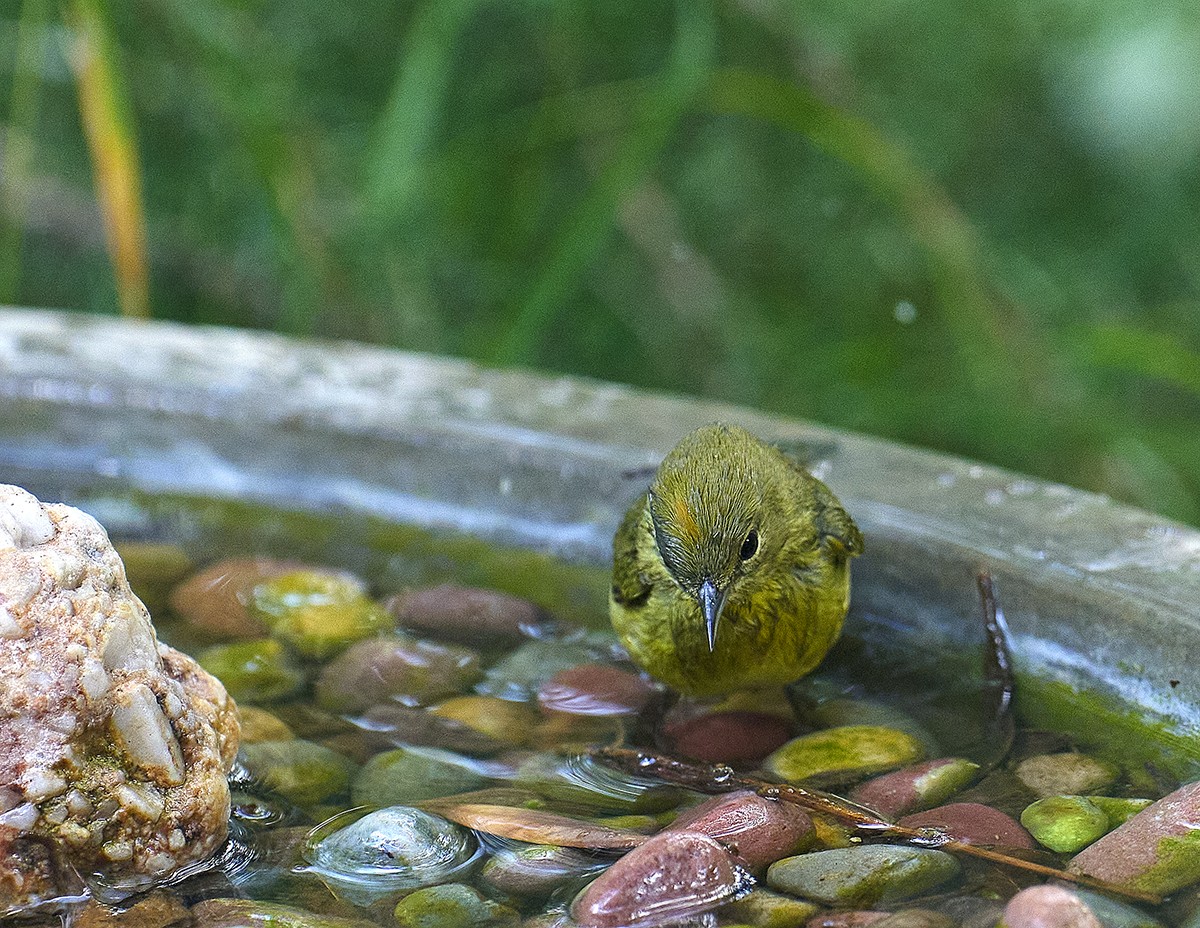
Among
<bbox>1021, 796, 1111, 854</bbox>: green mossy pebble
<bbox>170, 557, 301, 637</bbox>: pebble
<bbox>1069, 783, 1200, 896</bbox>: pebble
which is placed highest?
<bbox>1069, 783, 1200, 896</bbox>: pebble

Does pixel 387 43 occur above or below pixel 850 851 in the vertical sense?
above

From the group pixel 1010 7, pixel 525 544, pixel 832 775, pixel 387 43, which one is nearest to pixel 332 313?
pixel 387 43

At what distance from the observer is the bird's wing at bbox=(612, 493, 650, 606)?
2.54m

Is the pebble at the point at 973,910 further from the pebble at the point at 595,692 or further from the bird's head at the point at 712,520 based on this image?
the pebble at the point at 595,692

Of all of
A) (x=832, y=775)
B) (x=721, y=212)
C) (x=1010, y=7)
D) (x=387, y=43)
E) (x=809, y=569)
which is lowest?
(x=832, y=775)

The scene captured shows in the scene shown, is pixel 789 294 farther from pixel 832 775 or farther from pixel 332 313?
pixel 832 775

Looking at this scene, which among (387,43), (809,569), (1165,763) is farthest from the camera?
(387,43)

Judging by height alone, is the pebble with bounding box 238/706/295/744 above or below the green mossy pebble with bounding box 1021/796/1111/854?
below

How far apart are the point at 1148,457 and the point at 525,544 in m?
2.57

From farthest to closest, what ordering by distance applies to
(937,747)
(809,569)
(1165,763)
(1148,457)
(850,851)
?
(1148,457)
(809,569)
(937,747)
(1165,763)
(850,851)

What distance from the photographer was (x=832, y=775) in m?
2.18

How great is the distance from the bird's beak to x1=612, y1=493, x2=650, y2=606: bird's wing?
0.41ft

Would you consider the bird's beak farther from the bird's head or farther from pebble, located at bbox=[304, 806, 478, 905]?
pebble, located at bbox=[304, 806, 478, 905]

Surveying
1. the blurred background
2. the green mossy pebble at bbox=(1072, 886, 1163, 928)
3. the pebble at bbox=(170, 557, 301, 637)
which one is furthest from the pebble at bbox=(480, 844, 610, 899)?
the blurred background
